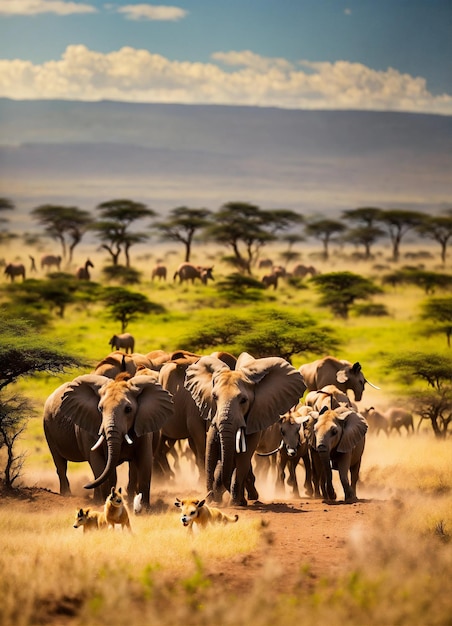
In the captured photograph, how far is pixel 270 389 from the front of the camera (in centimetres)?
1598

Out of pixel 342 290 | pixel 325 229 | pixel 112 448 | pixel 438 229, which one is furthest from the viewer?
pixel 325 229

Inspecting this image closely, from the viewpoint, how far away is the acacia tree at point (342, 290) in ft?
157

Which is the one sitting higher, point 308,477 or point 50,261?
point 50,261

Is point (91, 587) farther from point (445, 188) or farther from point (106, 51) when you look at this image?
point (445, 188)

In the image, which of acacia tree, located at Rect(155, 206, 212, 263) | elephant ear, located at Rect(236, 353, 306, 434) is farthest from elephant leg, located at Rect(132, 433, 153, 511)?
acacia tree, located at Rect(155, 206, 212, 263)

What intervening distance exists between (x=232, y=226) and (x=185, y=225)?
3157 mm

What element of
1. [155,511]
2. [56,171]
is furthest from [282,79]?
[155,511]

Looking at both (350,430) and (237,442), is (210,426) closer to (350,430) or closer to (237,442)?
(237,442)

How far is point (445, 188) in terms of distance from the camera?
330 feet

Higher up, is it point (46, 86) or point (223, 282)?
point (46, 86)

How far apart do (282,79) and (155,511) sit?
3328 inches

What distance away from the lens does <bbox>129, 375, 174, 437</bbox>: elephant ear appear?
15.5 meters

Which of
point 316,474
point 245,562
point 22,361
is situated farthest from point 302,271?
point 245,562

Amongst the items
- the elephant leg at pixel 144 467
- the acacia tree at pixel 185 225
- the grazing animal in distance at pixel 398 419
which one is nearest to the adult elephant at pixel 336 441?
the elephant leg at pixel 144 467
